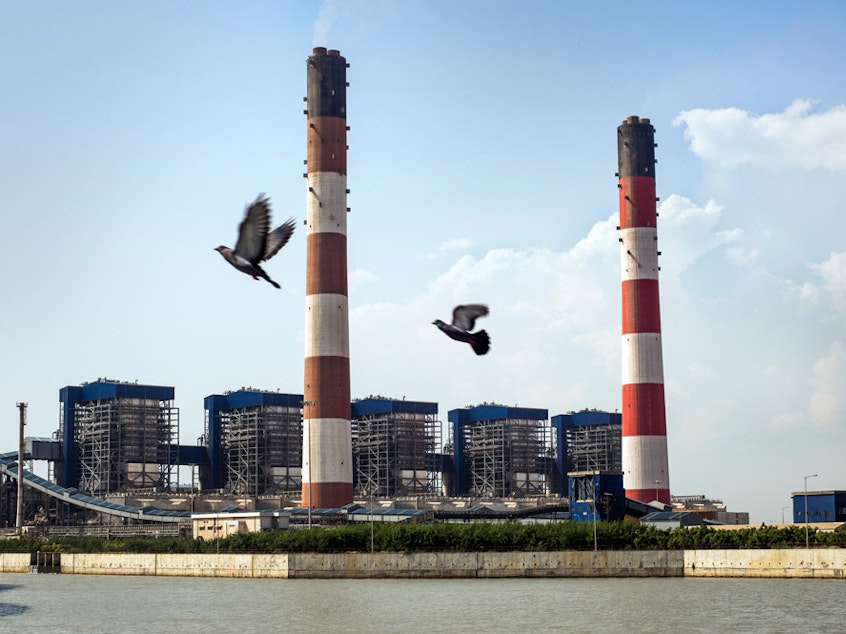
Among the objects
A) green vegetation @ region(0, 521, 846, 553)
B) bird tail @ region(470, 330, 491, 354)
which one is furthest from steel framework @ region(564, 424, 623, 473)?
bird tail @ region(470, 330, 491, 354)

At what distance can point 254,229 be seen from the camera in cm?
1772

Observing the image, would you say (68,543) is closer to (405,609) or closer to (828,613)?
(405,609)

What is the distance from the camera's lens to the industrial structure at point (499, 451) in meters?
139

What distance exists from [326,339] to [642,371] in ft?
80.1

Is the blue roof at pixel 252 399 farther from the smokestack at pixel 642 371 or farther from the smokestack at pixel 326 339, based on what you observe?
the smokestack at pixel 642 371

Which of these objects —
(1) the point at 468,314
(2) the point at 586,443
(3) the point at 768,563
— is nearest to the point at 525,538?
(3) the point at 768,563

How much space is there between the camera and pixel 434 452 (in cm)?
13575

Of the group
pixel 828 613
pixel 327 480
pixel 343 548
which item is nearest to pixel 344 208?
pixel 327 480

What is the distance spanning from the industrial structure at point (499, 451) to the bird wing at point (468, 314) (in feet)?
390

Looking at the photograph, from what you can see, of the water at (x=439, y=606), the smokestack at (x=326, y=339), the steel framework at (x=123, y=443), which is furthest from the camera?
the steel framework at (x=123, y=443)

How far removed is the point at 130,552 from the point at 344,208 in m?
29.9

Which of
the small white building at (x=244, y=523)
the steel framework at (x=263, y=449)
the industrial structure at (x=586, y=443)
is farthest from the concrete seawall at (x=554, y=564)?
the industrial structure at (x=586, y=443)

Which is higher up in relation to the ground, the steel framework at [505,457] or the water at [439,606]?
the steel framework at [505,457]

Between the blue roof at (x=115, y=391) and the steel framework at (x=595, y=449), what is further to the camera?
the steel framework at (x=595, y=449)
